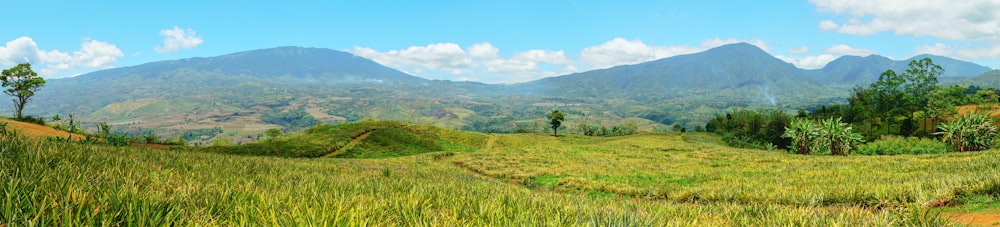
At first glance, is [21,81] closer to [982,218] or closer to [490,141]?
[490,141]

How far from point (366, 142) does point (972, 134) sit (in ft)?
204

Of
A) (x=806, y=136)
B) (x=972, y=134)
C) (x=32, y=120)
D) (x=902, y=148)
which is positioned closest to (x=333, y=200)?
(x=32, y=120)

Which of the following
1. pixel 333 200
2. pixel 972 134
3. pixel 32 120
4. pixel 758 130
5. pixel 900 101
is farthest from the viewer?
pixel 758 130

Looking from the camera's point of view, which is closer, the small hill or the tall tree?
the small hill

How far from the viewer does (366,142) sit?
2037 inches

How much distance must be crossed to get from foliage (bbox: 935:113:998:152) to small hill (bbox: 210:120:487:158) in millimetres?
51637

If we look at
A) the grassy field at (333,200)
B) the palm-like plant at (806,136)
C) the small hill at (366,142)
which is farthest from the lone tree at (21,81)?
the palm-like plant at (806,136)

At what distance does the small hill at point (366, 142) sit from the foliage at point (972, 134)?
51637mm

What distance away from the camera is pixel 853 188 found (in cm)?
1054

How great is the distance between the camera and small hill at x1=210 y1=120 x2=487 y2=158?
4391 centimetres

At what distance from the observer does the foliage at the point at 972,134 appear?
43.1 metres

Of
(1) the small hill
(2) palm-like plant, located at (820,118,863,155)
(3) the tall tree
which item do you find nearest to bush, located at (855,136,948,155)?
(2) palm-like plant, located at (820,118,863,155)

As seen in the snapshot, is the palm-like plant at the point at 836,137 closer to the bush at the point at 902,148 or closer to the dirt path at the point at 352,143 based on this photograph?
the bush at the point at 902,148

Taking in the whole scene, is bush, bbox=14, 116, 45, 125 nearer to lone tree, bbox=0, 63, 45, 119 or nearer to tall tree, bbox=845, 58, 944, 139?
lone tree, bbox=0, 63, 45, 119
